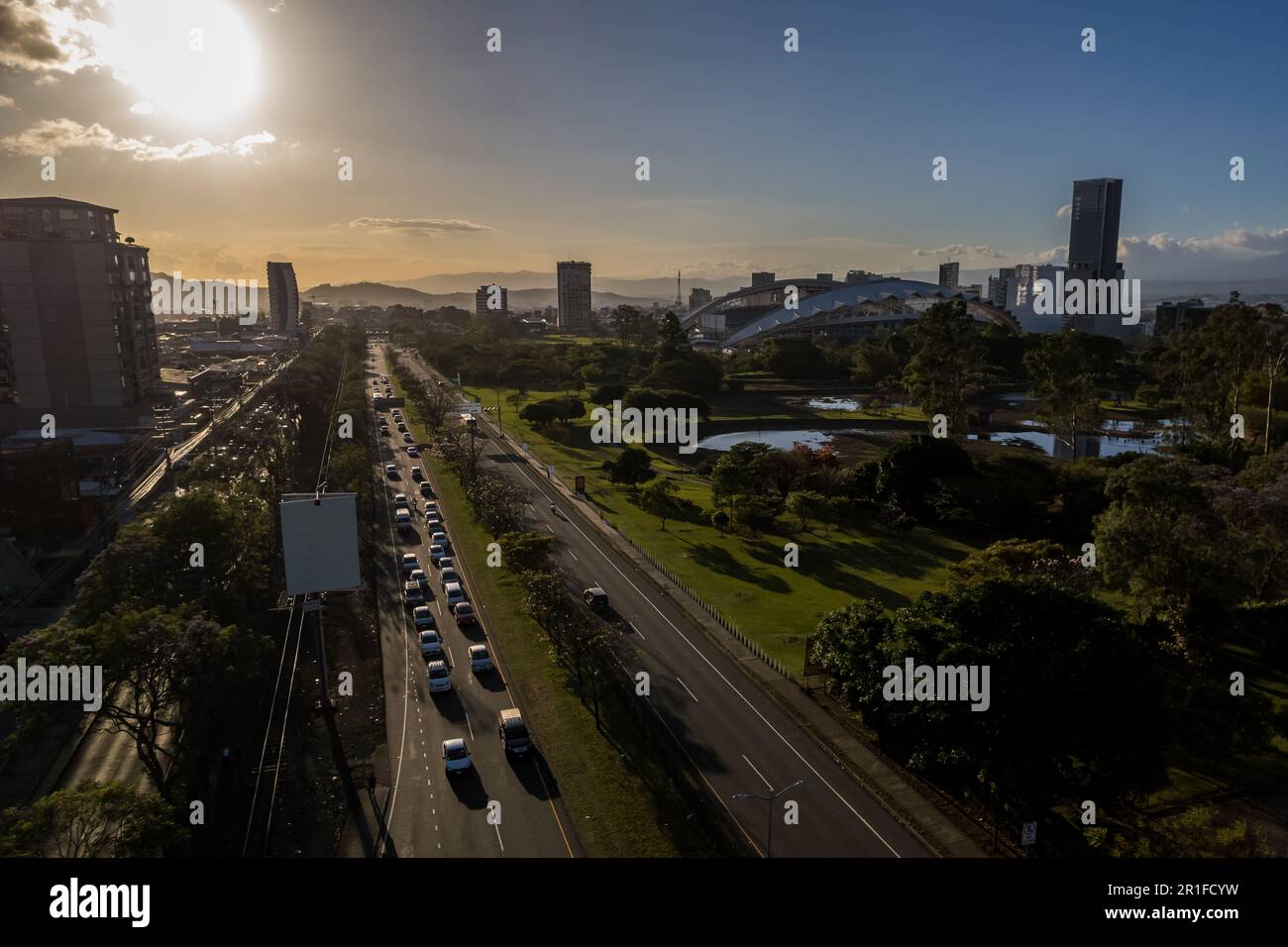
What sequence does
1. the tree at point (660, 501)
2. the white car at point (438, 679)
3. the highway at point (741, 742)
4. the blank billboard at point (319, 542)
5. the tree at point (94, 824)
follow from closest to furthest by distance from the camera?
1. the tree at point (94, 824)
2. the highway at point (741, 742)
3. the blank billboard at point (319, 542)
4. the white car at point (438, 679)
5. the tree at point (660, 501)

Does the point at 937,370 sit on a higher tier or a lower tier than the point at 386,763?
higher

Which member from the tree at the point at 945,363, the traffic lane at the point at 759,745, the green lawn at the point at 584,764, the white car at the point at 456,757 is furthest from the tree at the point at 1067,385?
the white car at the point at 456,757


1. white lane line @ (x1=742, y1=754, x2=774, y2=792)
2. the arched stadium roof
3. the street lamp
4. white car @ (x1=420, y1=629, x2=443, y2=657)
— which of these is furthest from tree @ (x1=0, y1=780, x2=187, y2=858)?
the arched stadium roof

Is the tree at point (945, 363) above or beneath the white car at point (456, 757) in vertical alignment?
above

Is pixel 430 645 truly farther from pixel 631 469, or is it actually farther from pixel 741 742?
pixel 631 469

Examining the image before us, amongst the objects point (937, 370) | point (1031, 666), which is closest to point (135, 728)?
point (1031, 666)

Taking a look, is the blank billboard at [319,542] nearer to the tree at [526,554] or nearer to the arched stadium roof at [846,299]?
the tree at [526,554]
